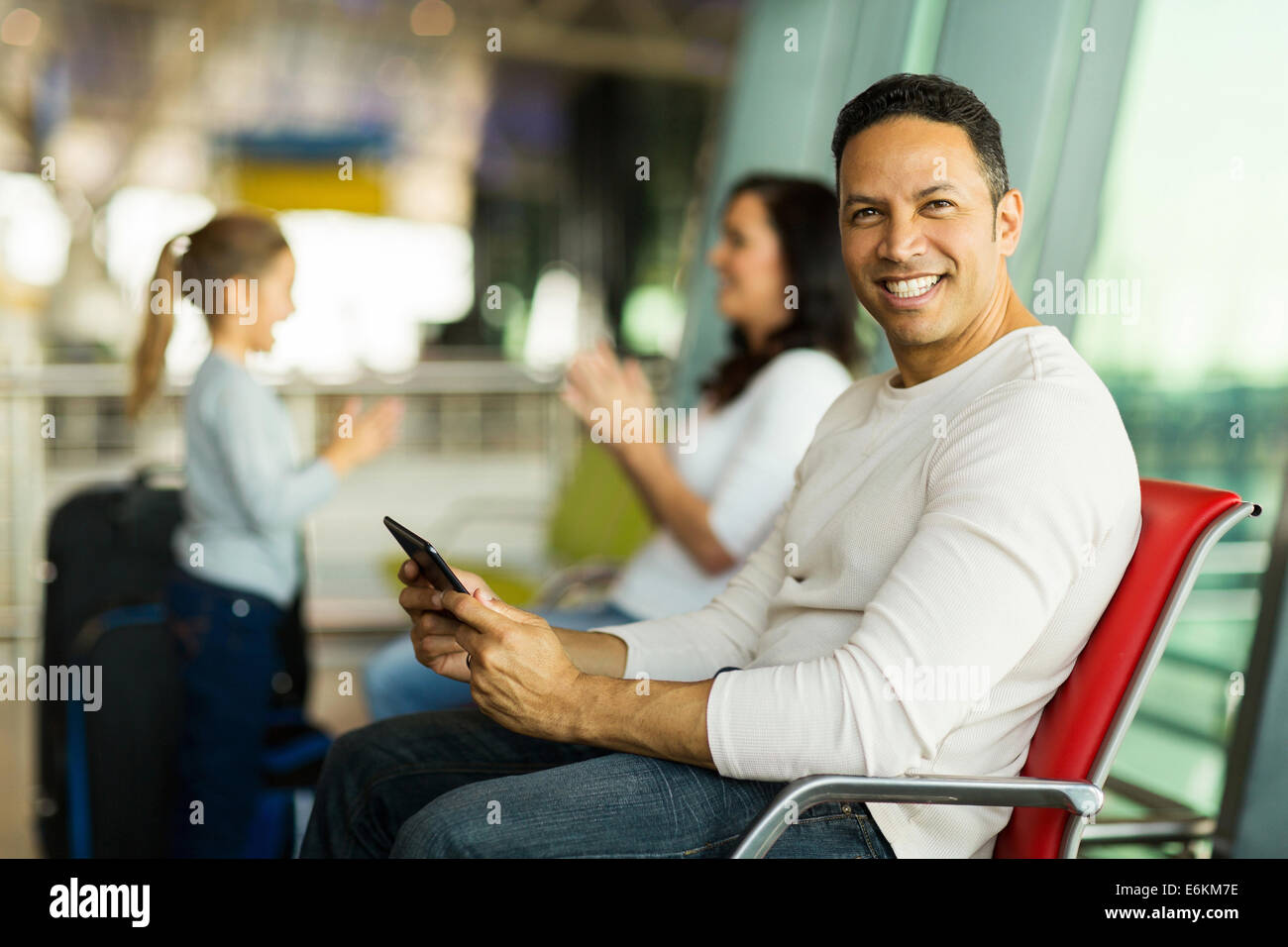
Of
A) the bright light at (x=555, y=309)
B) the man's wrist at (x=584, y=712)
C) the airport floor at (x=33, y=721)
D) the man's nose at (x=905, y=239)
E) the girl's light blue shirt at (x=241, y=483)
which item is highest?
the bright light at (x=555, y=309)

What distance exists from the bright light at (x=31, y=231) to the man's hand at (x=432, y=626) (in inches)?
382

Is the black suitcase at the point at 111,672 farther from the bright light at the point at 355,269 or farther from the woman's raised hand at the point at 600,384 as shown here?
the bright light at the point at 355,269

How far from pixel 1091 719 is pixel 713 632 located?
573mm

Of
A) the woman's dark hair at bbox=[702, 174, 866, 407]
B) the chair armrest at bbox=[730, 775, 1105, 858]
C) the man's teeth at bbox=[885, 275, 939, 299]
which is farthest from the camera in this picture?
the woman's dark hair at bbox=[702, 174, 866, 407]

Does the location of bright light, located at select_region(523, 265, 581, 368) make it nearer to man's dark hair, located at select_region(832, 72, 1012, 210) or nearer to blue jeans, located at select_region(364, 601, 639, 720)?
blue jeans, located at select_region(364, 601, 639, 720)

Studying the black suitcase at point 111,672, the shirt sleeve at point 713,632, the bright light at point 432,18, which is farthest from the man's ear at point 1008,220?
the bright light at point 432,18

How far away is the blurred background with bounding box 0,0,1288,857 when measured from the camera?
221 centimetres

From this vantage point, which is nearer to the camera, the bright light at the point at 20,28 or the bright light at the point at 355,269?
the bright light at the point at 20,28

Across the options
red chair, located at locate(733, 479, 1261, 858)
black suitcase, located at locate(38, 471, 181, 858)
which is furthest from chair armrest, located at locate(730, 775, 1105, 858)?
black suitcase, located at locate(38, 471, 181, 858)

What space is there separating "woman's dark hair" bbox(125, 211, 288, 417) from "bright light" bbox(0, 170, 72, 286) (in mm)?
8497

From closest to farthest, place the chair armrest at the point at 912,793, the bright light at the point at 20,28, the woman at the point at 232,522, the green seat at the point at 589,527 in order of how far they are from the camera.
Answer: the chair armrest at the point at 912,793
the woman at the point at 232,522
the green seat at the point at 589,527
the bright light at the point at 20,28

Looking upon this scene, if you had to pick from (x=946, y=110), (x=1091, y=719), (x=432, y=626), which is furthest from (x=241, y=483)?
(x=1091, y=719)

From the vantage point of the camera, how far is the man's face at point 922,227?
1.41 m

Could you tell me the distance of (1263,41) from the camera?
2.10 metres
